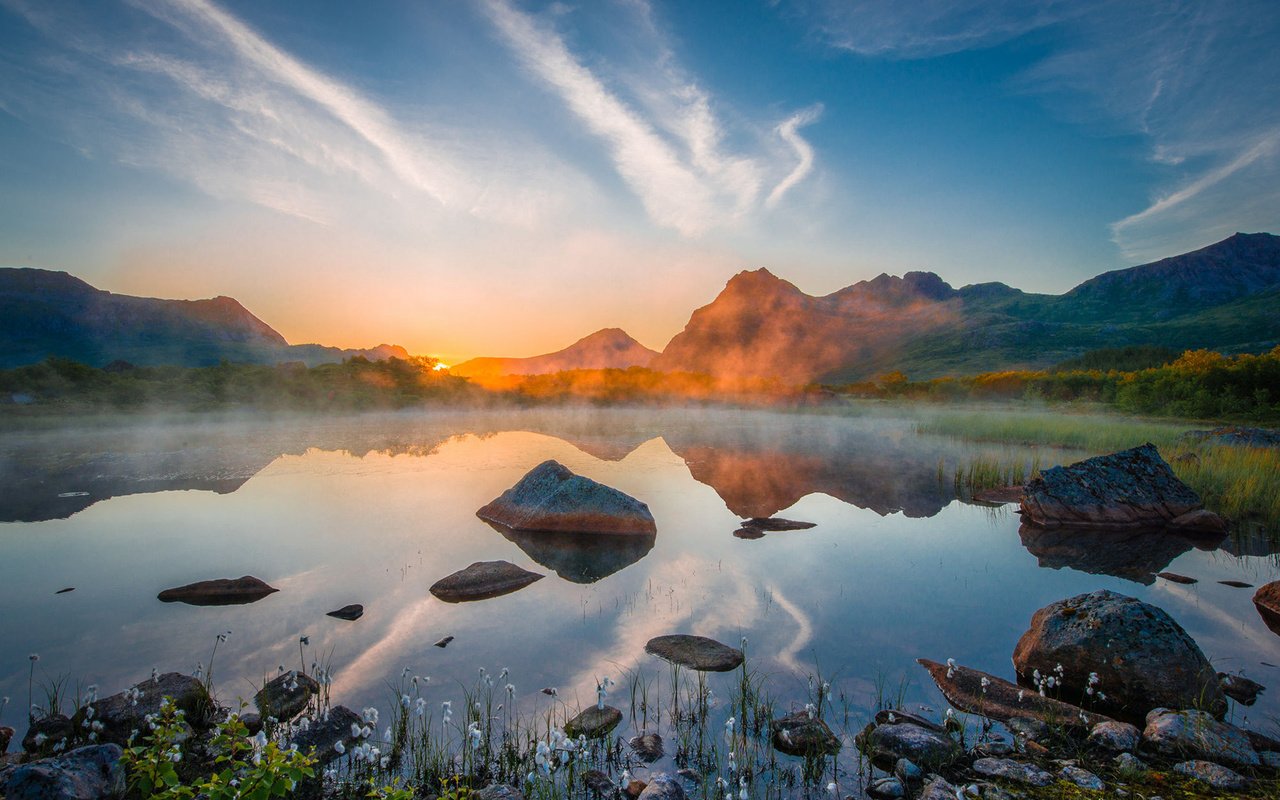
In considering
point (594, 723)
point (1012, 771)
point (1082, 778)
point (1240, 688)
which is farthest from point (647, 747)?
point (1240, 688)

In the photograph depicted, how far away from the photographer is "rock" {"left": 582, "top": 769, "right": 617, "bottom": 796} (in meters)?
4.80

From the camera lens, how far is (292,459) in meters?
24.4

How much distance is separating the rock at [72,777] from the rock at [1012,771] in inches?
265

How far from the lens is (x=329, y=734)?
17.7 feet

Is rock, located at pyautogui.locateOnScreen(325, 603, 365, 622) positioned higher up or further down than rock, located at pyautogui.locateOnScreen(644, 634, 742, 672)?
further down

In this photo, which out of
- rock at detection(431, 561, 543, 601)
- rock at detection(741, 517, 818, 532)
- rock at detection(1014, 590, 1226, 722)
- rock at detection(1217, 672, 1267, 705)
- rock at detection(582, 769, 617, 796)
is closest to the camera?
rock at detection(582, 769, 617, 796)

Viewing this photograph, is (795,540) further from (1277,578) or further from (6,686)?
(6,686)

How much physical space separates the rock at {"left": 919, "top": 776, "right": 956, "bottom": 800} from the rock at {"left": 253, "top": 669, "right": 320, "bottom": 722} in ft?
19.0

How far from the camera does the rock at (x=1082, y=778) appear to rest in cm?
454

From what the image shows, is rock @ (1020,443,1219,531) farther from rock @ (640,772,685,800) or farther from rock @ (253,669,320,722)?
rock @ (253,669,320,722)

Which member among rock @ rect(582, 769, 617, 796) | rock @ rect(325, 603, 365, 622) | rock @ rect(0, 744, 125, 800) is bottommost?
rock @ rect(325, 603, 365, 622)

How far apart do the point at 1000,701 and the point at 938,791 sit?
2463mm

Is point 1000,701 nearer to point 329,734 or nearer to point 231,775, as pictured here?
point 329,734

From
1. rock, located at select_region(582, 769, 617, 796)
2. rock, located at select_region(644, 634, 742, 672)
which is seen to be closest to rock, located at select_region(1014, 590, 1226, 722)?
rock, located at select_region(644, 634, 742, 672)
